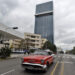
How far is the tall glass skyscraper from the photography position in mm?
116844

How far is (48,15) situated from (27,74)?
124197mm

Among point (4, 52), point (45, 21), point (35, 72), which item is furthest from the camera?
point (45, 21)

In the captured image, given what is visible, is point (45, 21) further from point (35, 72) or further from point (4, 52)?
point (35, 72)

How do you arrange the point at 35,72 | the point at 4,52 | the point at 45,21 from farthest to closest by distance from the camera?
the point at 45,21 → the point at 4,52 → the point at 35,72

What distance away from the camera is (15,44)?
275 feet

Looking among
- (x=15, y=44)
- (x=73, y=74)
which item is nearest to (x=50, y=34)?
(x=15, y=44)

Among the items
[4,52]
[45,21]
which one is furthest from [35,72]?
[45,21]

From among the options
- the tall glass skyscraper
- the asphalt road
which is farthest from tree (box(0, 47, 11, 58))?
the tall glass skyscraper

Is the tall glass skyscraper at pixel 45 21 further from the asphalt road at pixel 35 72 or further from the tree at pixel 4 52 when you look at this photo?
the asphalt road at pixel 35 72

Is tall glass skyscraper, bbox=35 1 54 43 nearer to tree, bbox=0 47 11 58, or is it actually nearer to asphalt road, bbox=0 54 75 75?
tree, bbox=0 47 11 58

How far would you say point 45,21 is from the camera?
122 metres

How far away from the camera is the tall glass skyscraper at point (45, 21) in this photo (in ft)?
383

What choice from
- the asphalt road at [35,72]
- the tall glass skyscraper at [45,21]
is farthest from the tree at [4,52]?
the tall glass skyscraper at [45,21]

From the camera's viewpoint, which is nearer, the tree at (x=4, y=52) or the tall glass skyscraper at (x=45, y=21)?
the tree at (x=4, y=52)
